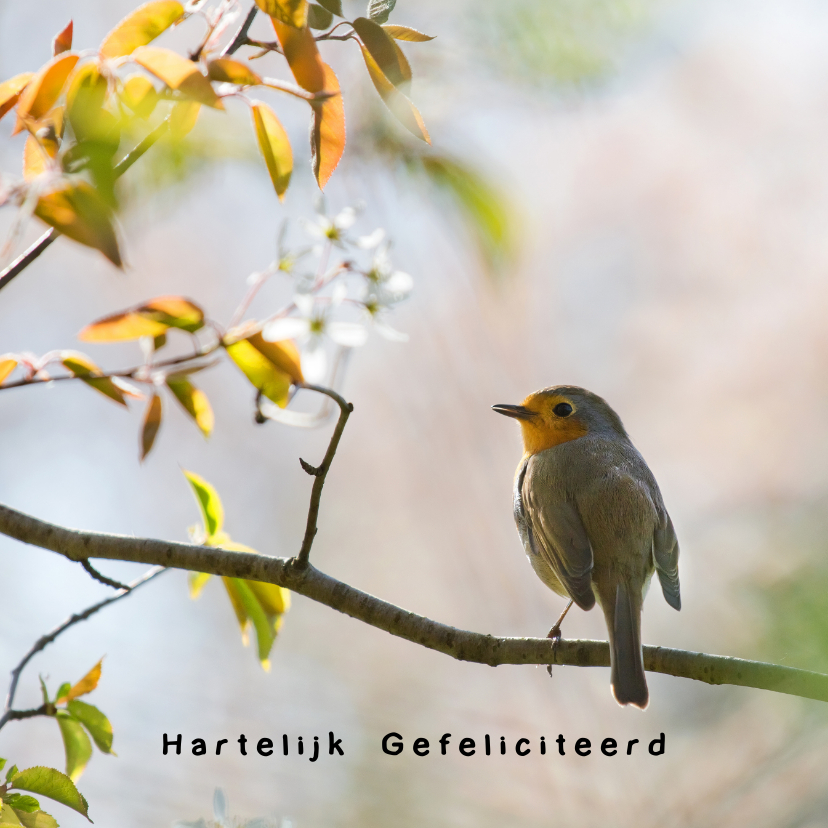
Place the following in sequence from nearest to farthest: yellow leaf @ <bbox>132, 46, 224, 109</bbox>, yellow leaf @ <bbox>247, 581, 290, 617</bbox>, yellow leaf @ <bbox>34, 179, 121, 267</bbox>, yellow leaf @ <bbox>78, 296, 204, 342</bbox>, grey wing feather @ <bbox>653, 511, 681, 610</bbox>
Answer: yellow leaf @ <bbox>34, 179, 121, 267</bbox> → yellow leaf @ <bbox>132, 46, 224, 109</bbox> → yellow leaf @ <bbox>78, 296, 204, 342</bbox> → yellow leaf @ <bbox>247, 581, 290, 617</bbox> → grey wing feather @ <bbox>653, 511, 681, 610</bbox>

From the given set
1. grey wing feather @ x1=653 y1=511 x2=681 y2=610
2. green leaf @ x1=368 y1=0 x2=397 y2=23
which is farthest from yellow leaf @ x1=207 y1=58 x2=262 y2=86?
grey wing feather @ x1=653 y1=511 x2=681 y2=610

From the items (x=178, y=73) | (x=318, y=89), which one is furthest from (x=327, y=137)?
(x=178, y=73)

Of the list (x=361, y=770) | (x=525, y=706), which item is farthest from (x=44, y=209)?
(x=525, y=706)

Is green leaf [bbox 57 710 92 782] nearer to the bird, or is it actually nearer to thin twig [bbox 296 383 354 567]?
thin twig [bbox 296 383 354 567]

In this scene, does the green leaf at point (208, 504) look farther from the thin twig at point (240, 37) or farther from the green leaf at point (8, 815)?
the thin twig at point (240, 37)

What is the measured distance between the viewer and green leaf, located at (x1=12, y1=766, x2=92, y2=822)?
Answer: 2.70 feet

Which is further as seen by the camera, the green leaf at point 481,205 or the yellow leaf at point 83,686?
the green leaf at point 481,205

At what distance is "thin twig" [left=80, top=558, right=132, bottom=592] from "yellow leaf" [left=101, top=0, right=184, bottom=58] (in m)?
0.62

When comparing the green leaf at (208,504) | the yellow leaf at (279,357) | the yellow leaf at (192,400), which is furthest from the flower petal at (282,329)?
the green leaf at (208,504)

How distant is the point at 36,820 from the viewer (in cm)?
82

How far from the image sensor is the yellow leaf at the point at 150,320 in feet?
2.94

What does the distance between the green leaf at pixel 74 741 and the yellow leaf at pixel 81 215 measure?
72cm

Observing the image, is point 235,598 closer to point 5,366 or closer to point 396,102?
point 5,366

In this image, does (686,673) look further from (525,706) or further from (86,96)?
(525,706)
